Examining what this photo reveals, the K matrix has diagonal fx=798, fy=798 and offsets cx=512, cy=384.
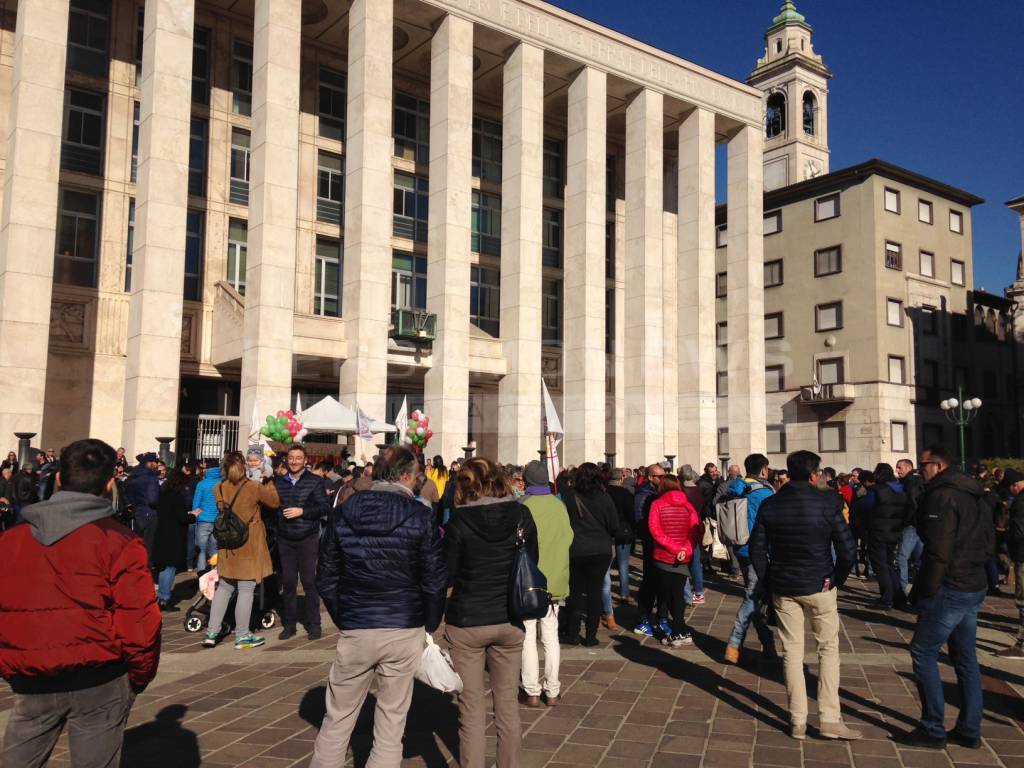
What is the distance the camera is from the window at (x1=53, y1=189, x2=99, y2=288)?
22.8m

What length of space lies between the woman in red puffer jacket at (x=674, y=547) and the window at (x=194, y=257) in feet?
65.4

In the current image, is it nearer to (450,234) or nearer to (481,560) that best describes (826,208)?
(450,234)

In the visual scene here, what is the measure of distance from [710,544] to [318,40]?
2173 centimetres

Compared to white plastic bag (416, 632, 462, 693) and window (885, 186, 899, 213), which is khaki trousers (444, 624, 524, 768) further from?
window (885, 186, 899, 213)

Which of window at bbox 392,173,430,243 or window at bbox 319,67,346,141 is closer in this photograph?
window at bbox 319,67,346,141

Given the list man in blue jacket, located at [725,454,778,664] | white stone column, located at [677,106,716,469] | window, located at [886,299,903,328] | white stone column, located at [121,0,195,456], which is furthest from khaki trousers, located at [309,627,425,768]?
window, located at [886,299,903,328]

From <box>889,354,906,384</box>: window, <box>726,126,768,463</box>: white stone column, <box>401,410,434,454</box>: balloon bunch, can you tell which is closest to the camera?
<box>401,410,434,454</box>: balloon bunch

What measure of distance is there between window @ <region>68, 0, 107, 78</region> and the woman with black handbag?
2422cm

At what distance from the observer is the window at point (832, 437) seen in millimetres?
37531

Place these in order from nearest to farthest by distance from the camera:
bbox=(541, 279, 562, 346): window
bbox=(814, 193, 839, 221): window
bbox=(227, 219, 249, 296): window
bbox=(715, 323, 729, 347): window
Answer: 1. bbox=(227, 219, 249, 296): window
2. bbox=(541, 279, 562, 346): window
3. bbox=(814, 193, 839, 221): window
4. bbox=(715, 323, 729, 347): window

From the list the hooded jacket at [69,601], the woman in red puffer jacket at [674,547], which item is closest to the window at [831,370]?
the woman in red puffer jacket at [674,547]

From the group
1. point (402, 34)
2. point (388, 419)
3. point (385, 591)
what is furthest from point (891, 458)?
point (385, 591)

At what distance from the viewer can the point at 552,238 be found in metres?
33.6

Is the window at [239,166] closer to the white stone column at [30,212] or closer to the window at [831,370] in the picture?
the white stone column at [30,212]
